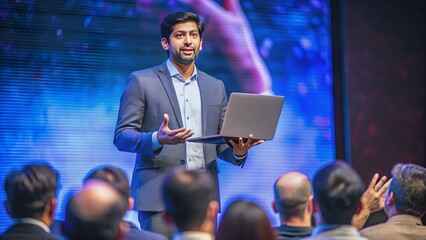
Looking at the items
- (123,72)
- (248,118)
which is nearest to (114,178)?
(248,118)

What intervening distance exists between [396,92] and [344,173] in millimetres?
2943

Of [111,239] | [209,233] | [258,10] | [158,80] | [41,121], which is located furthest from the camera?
[258,10]

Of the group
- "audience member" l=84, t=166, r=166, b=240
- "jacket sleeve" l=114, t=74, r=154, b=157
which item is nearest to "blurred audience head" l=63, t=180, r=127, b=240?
"audience member" l=84, t=166, r=166, b=240

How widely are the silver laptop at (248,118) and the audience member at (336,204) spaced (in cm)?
91

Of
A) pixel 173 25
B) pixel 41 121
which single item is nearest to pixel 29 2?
pixel 41 121

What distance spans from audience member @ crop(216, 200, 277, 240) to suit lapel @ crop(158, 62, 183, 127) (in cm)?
171

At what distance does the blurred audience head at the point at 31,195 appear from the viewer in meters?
2.50

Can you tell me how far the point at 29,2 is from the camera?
469cm

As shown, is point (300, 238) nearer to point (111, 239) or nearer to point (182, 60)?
point (111, 239)

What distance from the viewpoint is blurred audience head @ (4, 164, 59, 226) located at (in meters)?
2.50

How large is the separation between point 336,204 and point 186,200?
24.7 inches

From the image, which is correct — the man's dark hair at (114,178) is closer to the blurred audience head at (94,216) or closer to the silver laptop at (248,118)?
the blurred audience head at (94,216)

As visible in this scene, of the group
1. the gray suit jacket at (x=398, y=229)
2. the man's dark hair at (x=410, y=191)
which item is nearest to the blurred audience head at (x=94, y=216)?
the gray suit jacket at (x=398, y=229)

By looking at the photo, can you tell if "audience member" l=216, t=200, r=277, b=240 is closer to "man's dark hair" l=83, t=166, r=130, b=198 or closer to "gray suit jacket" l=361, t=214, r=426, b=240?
"man's dark hair" l=83, t=166, r=130, b=198
